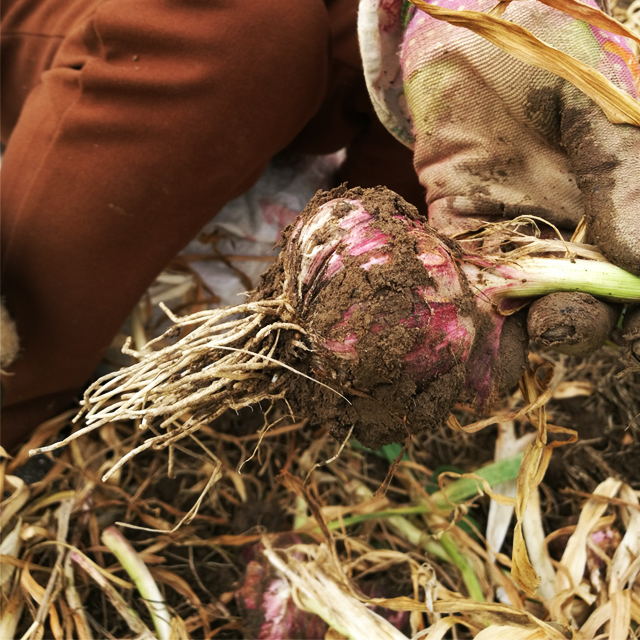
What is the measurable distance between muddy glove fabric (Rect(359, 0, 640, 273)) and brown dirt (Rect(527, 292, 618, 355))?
7 centimetres

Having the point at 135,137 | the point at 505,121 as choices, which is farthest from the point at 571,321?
the point at 135,137

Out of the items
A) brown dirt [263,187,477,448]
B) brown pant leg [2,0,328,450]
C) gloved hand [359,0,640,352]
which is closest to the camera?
brown dirt [263,187,477,448]

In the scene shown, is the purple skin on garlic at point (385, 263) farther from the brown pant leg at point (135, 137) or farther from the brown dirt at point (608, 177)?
the brown pant leg at point (135, 137)

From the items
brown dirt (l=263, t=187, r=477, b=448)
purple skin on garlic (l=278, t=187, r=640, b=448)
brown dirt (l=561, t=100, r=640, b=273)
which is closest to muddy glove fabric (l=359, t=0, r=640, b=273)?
brown dirt (l=561, t=100, r=640, b=273)

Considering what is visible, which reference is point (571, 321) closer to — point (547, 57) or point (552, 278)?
point (552, 278)

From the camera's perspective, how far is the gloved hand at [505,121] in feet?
2.49

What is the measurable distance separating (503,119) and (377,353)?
422mm

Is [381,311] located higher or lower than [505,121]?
lower

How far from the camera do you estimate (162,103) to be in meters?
1.06

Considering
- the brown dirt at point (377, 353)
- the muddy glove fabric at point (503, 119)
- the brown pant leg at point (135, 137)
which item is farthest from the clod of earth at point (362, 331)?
the brown pant leg at point (135, 137)

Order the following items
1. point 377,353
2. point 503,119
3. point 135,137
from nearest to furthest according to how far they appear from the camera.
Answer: point 377,353, point 503,119, point 135,137

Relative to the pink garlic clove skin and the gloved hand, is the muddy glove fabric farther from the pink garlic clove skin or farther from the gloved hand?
the pink garlic clove skin

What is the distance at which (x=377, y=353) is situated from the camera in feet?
2.10

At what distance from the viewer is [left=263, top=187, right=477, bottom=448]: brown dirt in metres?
0.64
